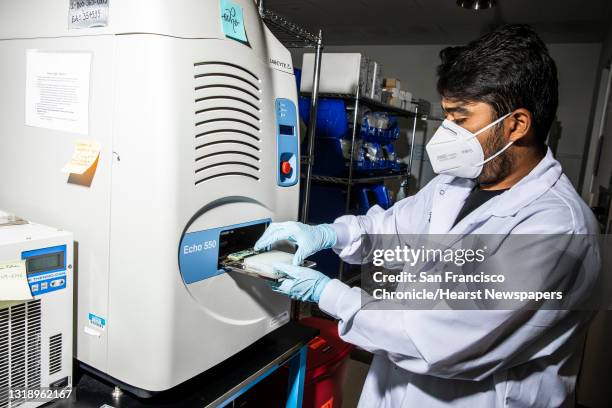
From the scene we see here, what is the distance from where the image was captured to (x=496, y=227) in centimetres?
96

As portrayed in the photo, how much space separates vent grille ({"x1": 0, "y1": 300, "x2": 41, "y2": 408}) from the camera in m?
0.70

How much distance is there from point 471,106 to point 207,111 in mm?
647

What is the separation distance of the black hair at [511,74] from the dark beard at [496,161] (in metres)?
0.06

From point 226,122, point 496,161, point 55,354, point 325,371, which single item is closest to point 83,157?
point 226,122

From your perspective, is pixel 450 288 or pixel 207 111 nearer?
pixel 207 111

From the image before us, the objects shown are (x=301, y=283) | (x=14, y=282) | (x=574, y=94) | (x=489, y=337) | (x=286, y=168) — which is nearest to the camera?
(x=14, y=282)

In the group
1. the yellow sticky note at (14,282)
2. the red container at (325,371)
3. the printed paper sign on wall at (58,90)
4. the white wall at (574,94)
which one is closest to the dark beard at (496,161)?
the red container at (325,371)

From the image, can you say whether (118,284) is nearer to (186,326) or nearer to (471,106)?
(186,326)

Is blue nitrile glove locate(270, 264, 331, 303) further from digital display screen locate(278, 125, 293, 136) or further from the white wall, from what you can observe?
the white wall

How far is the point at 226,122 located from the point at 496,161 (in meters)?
0.70

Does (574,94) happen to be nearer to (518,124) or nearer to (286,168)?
(518,124)

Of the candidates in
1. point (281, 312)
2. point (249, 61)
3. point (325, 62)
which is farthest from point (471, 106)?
point (325, 62)

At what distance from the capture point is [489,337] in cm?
→ 81

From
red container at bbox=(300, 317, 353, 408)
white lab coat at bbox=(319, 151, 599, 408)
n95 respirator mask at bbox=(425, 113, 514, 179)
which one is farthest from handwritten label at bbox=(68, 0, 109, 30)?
red container at bbox=(300, 317, 353, 408)
